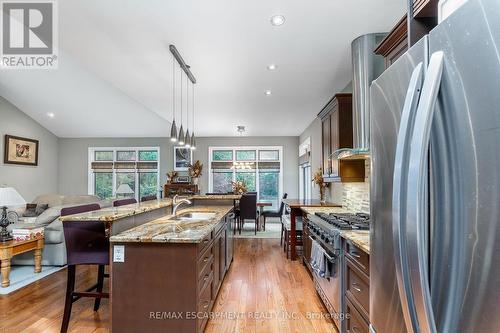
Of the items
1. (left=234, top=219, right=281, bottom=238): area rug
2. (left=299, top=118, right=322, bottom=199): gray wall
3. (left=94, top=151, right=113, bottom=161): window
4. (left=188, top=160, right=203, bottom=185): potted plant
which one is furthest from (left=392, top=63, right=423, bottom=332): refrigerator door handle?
(left=94, top=151, right=113, bottom=161): window

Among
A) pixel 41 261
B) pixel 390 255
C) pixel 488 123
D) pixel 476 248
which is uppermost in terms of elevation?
pixel 488 123

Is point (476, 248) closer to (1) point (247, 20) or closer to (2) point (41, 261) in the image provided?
(1) point (247, 20)

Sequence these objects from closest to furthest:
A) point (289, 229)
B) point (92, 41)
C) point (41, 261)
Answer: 1. point (92, 41)
2. point (41, 261)
3. point (289, 229)

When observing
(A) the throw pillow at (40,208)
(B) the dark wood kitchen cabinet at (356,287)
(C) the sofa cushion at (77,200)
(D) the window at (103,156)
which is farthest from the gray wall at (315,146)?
(D) the window at (103,156)

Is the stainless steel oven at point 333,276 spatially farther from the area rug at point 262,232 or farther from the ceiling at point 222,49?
the area rug at point 262,232

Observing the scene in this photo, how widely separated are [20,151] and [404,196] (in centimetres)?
964

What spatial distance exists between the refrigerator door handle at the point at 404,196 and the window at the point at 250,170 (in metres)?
8.14

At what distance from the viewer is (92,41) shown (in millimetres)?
2951

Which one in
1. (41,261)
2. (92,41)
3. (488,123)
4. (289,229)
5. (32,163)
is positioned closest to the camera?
(488,123)

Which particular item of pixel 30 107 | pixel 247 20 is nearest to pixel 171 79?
pixel 247 20

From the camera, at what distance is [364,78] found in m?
2.58

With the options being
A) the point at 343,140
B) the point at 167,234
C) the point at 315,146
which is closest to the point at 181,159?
the point at 315,146

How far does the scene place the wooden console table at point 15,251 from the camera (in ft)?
10.6

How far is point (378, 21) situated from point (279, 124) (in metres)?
4.69
